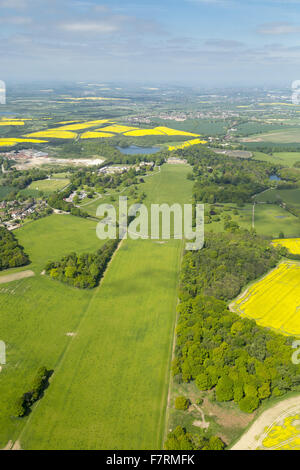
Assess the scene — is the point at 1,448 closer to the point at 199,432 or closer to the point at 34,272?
the point at 199,432

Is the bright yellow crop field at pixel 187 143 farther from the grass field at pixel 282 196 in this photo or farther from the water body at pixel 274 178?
the grass field at pixel 282 196

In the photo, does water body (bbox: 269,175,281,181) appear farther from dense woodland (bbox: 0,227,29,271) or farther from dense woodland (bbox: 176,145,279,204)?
dense woodland (bbox: 0,227,29,271)

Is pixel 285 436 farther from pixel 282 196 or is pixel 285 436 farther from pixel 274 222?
pixel 282 196

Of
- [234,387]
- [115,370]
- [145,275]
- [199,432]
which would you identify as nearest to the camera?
[199,432]

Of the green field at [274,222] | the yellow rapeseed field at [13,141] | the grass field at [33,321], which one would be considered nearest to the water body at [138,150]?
the yellow rapeseed field at [13,141]
